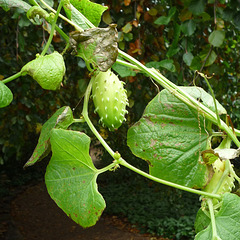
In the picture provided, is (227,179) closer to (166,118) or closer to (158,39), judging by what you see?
(166,118)

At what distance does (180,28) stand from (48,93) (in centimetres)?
208

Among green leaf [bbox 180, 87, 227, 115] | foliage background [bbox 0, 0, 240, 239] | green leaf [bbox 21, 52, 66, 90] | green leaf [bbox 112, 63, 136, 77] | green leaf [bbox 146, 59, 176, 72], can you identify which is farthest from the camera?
foliage background [bbox 0, 0, 240, 239]

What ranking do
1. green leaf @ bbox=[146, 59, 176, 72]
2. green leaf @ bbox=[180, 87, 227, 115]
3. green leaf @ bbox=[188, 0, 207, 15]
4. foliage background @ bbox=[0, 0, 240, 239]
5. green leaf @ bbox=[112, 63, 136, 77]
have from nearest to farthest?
green leaf @ bbox=[180, 87, 227, 115]
green leaf @ bbox=[112, 63, 136, 77]
green leaf @ bbox=[146, 59, 176, 72]
green leaf @ bbox=[188, 0, 207, 15]
foliage background @ bbox=[0, 0, 240, 239]

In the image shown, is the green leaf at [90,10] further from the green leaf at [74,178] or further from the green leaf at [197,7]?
the green leaf at [197,7]

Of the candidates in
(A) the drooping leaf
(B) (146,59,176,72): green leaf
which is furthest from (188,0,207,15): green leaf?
(A) the drooping leaf

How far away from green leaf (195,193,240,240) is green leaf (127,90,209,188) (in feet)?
0.15

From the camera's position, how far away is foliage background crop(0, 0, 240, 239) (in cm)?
141

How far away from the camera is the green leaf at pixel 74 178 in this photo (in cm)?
36

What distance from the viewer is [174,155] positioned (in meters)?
0.42

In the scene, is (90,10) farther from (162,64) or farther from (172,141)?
(162,64)

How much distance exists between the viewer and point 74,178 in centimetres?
38

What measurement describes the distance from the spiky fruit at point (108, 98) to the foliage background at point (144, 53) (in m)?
0.12

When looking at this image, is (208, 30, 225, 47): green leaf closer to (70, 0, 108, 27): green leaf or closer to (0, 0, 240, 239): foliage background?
(0, 0, 240, 239): foliage background

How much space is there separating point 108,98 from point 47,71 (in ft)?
0.29
